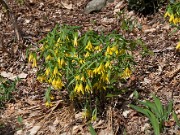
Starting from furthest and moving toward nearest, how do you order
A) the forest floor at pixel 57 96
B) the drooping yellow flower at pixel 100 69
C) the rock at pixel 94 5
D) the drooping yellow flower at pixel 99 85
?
the rock at pixel 94 5
the forest floor at pixel 57 96
the drooping yellow flower at pixel 99 85
the drooping yellow flower at pixel 100 69

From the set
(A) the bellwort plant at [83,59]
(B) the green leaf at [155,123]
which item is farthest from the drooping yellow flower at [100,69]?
(B) the green leaf at [155,123]

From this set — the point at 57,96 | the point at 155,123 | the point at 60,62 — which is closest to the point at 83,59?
the point at 60,62

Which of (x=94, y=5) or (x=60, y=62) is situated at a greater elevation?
(x=94, y=5)

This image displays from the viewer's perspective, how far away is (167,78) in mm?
3514

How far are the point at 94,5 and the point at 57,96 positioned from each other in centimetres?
205

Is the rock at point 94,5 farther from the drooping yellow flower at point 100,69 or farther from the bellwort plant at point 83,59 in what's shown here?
the drooping yellow flower at point 100,69

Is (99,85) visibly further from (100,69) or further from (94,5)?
(94,5)

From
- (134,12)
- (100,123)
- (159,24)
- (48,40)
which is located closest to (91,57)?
(48,40)

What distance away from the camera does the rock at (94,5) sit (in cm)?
515

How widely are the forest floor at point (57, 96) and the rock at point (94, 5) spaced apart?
0.07 metres

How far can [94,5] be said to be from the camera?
17.0 ft

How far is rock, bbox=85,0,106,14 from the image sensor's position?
203 inches

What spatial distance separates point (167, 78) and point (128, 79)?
0.39 m

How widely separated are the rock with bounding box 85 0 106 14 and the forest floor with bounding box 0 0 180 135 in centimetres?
7
